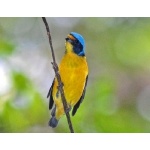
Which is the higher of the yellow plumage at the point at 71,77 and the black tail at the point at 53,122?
the yellow plumage at the point at 71,77

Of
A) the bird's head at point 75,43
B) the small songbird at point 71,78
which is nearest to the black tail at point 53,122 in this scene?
the small songbird at point 71,78

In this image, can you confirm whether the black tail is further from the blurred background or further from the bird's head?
the bird's head

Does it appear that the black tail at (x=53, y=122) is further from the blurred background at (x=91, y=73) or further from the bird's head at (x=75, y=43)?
the bird's head at (x=75, y=43)

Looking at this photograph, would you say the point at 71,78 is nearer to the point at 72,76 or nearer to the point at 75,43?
the point at 72,76

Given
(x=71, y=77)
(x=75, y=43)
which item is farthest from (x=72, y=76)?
(x=75, y=43)

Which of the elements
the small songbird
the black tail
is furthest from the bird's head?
the black tail
